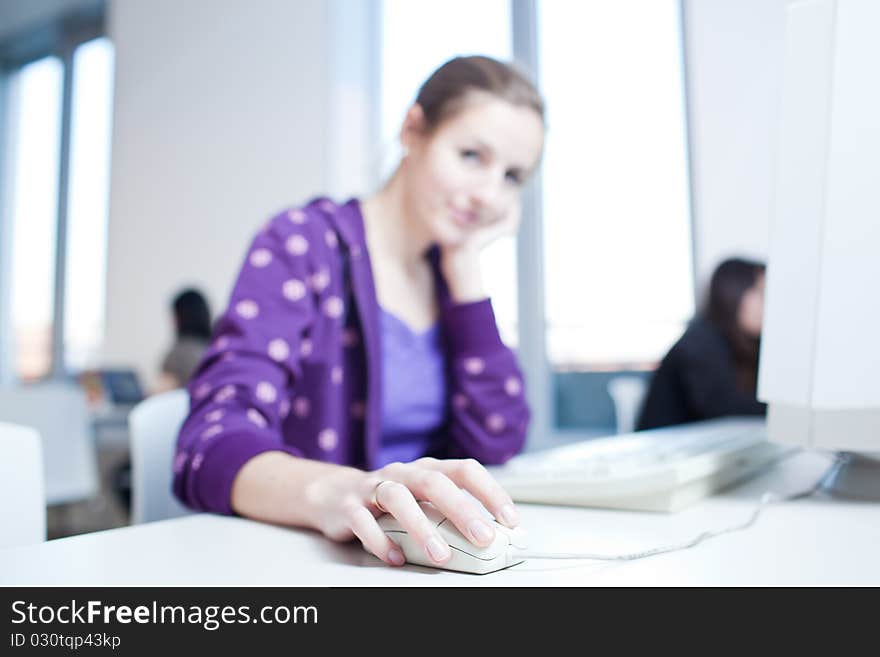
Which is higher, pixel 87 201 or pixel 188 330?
pixel 87 201

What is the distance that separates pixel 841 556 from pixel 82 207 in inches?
186

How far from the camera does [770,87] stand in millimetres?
2387

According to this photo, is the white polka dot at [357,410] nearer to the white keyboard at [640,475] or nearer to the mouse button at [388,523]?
the white keyboard at [640,475]

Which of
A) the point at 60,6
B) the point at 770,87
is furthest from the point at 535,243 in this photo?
the point at 60,6

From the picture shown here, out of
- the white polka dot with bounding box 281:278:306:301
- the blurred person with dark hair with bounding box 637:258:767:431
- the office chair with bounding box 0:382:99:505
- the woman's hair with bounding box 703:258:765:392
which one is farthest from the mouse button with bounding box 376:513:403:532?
the office chair with bounding box 0:382:99:505

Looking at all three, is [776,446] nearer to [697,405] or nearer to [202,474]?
[202,474]

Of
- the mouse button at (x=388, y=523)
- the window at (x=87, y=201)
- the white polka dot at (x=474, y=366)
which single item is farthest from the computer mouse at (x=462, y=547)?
the window at (x=87, y=201)

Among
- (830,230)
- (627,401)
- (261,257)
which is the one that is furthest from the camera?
(627,401)

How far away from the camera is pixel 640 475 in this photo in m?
0.56

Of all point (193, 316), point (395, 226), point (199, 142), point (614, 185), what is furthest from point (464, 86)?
point (199, 142)

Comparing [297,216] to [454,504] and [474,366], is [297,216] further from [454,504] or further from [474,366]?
A: [454,504]

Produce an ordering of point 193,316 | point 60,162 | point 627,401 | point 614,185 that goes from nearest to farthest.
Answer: point 627,401, point 614,185, point 193,316, point 60,162

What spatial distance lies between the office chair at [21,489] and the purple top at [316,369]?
11 cm

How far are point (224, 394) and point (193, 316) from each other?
257 cm
